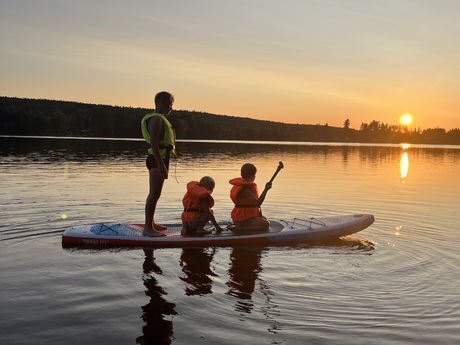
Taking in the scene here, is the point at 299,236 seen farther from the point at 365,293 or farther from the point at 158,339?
the point at 158,339

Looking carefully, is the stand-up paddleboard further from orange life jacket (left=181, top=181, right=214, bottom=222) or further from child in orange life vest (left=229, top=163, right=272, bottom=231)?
orange life jacket (left=181, top=181, right=214, bottom=222)

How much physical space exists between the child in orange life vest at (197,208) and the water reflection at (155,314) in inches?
84.8

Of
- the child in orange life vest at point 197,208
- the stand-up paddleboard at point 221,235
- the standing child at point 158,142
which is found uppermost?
the standing child at point 158,142

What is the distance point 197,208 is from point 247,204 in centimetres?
106

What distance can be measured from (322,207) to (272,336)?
1017 cm

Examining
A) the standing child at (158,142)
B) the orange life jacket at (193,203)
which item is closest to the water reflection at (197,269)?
the orange life jacket at (193,203)

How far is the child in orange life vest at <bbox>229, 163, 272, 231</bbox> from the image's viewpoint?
31.9 ft

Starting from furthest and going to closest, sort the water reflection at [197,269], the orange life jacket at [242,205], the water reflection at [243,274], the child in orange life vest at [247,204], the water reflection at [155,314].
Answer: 1. the orange life jacket at [242,205]
2. the child in orange life vest at [247,204]
3. the water reflection at [197,269]
4. the water reflection at [243,274]
5. the water reflection at [155,314]

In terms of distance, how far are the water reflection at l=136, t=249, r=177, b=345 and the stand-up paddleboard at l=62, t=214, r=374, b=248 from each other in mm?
1720

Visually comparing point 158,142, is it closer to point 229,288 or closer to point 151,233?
point 151,233

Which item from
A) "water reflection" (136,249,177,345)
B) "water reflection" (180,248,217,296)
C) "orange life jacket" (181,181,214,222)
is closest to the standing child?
"orange life jacket" (181,181,214,222)

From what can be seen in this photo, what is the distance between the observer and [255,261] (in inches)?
324

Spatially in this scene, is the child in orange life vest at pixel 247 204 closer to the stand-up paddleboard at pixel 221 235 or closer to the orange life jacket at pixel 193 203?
the stand-up paddleboard at pixel 221 235

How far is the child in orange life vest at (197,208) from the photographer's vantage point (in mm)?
9344
